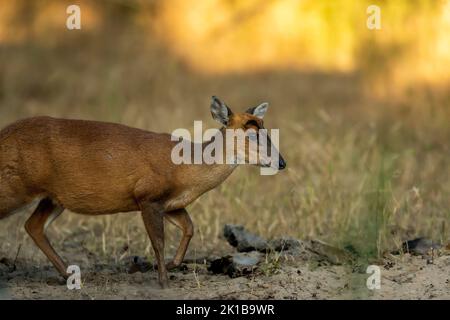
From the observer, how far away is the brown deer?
23.6 feet

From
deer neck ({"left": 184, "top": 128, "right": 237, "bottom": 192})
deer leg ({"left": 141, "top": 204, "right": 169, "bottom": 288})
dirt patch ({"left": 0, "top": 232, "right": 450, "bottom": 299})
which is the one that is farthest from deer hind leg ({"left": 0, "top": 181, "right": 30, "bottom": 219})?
deer neck ({"left": 184, "top": 128, "right": 237, "bottom": 192})

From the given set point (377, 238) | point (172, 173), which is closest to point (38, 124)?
point (172, 173)

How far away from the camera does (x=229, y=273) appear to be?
742cm

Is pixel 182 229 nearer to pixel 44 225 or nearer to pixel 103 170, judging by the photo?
pixel 103 170

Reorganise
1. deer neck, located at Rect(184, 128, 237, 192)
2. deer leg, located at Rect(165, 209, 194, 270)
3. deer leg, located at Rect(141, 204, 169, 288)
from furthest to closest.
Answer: deer leg, located at Rect(165, 209, 194, 270) < deer neck, located at Rect(184, 128, 237, 192) < deer leg, located at Rect(141, 204, 169, 288)

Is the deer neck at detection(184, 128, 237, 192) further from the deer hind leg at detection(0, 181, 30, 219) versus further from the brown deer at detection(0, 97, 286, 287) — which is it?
the deer hind leg at detection(0, 181, 30, 219)

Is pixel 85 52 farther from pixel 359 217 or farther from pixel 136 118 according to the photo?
pixel 359 217

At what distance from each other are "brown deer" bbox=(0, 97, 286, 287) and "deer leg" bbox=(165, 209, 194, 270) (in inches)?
5.1

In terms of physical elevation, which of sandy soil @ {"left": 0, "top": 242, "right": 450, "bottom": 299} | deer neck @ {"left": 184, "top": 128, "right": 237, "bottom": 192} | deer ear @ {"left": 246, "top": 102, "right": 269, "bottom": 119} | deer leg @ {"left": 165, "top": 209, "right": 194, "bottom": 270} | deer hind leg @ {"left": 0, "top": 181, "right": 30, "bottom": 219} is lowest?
sandy soil @ {"left": 0, "top": 242, "right": 450, "bottom": 299}

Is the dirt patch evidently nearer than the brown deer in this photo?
Yes

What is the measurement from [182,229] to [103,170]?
2.63 ft

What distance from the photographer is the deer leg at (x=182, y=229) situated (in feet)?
24.5

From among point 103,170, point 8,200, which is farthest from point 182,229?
point 8,200

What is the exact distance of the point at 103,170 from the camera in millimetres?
7238
